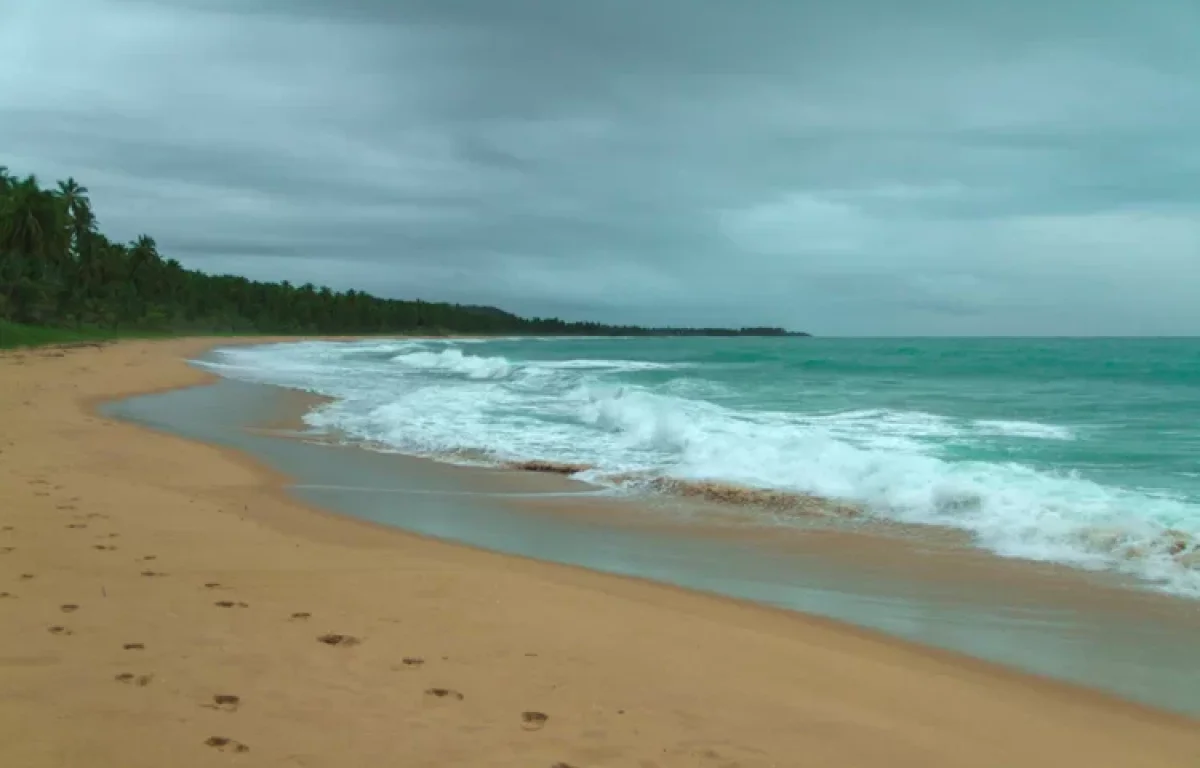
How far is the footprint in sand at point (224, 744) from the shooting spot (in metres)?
3.60

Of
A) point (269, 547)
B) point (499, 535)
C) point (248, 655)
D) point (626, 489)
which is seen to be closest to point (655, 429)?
point (626, 489)

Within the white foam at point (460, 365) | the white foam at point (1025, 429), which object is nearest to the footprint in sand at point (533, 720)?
the white foam at point (1025, 429)

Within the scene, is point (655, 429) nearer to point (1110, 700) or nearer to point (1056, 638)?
point (1056, 638)

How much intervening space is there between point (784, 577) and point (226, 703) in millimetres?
4896

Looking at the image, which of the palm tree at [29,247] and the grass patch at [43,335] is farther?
the palm tree at [29,247]

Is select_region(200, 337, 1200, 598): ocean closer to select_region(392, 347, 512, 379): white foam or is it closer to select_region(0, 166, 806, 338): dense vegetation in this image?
select_region(392, 347, 512, 379): white foam

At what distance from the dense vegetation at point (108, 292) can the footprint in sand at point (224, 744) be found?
1833 inches

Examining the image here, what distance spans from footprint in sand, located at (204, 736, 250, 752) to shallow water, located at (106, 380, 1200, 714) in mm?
4200

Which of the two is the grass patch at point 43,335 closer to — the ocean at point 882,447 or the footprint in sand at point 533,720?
the ocean at point 882,447

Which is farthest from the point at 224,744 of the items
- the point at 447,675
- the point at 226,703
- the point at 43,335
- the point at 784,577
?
the point at 43,335

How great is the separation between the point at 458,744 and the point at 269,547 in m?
4.19

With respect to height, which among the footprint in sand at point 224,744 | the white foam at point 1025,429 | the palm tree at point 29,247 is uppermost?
the palm tree at point 29,247

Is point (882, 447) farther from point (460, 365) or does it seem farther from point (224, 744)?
point (460, 365)

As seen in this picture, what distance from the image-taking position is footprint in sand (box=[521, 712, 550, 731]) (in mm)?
4078
